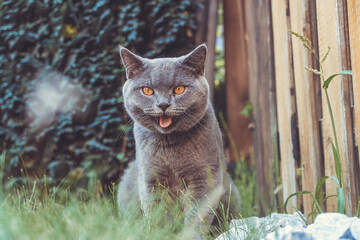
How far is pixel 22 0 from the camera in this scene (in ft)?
11.6

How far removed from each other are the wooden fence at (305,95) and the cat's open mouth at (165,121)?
53cm

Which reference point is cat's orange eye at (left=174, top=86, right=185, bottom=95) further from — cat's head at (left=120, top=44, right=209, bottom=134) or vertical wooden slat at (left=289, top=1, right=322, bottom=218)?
vertical wooden slat at (left=289, top=1, right=322, bottom=218)

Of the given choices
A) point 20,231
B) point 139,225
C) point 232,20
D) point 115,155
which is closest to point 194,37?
point 232,20

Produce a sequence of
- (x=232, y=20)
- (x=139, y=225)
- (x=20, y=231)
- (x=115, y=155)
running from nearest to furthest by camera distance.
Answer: (x=20, y=231) → (x=139, y=225) → (x=115, y=155) → (x=232, y=20)

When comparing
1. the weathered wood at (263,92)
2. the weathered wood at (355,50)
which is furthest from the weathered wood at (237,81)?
the weathered wood at (355,50)

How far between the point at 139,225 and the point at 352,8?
1144 millimetres

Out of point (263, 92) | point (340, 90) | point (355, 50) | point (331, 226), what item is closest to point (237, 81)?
point (263, 92)

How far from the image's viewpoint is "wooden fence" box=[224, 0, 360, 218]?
1.67 m

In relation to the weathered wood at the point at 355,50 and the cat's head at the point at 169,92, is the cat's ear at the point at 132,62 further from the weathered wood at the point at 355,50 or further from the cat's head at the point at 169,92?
the weathered wood at the point at 355,50

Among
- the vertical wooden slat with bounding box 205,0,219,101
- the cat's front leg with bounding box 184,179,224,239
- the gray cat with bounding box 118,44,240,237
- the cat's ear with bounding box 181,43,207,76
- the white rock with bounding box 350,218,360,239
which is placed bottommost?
the cat's front leg with bounding box 184,179,224,239

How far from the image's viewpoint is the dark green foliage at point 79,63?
3.42m

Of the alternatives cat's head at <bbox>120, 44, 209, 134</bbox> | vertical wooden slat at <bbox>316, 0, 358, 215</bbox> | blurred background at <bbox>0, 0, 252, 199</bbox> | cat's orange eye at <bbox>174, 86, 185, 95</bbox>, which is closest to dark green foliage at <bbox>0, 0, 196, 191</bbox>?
blurred background at <bbox>0, 0, 252, 199</bbox>

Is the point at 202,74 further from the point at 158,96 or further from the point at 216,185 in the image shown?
the point at 216,185

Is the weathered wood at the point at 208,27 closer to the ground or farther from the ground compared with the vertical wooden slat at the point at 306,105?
farther from the ground
